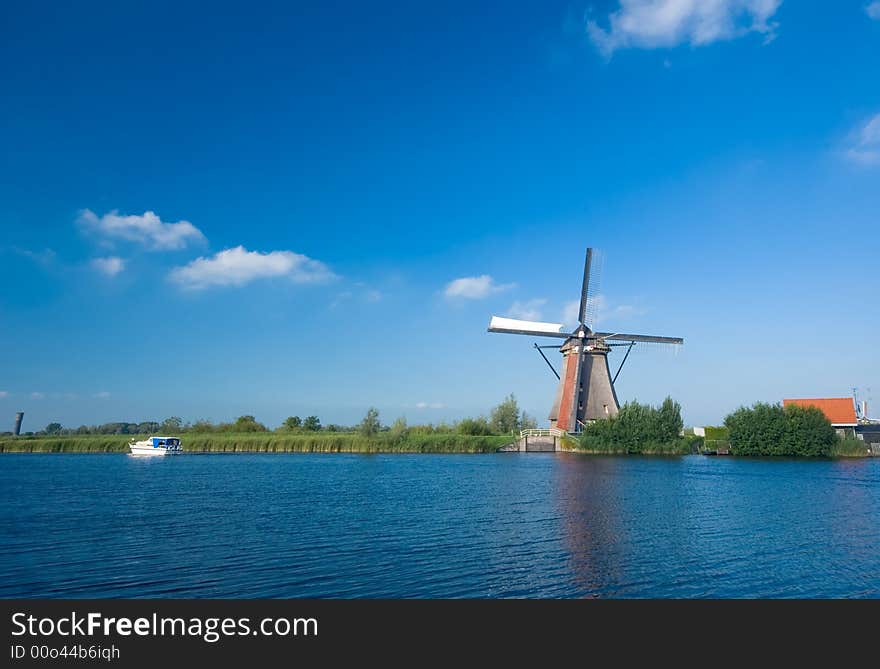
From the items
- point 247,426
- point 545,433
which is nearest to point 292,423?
point 247,426

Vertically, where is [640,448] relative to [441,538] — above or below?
above

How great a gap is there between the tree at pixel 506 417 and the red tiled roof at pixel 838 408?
1190 inches

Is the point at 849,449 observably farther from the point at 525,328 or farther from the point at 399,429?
the point at 399,429

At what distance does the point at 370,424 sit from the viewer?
6231cm

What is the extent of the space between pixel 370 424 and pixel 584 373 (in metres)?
23.4

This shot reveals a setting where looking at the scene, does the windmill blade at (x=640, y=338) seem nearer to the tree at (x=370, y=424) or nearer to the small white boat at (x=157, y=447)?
the tree at (x=370, y=424)

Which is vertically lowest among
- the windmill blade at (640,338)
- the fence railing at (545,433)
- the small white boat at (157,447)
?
the small white boat at (157,447)

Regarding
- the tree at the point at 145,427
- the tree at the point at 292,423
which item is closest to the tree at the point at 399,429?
the tree at the point at 292,423

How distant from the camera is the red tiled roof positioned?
58.8 metres

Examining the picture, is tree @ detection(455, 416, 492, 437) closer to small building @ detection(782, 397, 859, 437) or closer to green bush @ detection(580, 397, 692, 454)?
green bush @ detection(580, 397, 692, 454)

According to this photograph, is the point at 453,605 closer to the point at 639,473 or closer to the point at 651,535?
the point at 651,535

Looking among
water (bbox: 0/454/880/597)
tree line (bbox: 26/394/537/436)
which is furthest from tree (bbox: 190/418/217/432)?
water (bbox: 0/454/880/597)

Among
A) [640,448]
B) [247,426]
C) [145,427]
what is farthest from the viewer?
[145,427]

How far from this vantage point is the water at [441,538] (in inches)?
450
